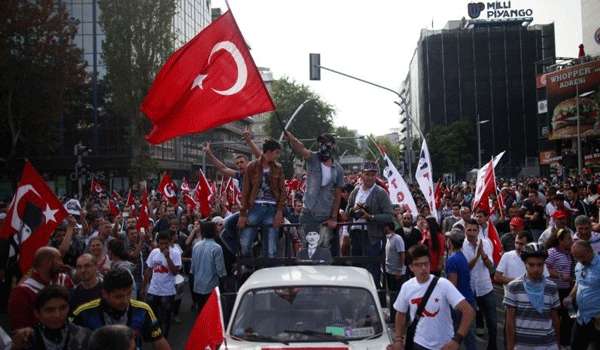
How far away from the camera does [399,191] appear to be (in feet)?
44.2

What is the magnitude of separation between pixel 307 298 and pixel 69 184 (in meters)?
52.0

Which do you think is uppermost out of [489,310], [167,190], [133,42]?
[133,42]

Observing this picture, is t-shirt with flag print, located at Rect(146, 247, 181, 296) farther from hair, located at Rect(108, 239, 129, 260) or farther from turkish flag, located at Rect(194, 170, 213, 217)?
turkish flag, located at Rect(194, 170, 213, 217)

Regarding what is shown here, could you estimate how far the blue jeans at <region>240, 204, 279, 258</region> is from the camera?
7668mm

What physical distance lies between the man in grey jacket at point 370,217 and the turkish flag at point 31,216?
3.77 m

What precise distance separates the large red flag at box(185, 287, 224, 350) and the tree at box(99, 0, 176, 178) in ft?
121

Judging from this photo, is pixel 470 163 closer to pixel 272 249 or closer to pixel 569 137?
pixel 569 137

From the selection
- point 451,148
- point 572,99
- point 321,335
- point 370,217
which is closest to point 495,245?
point 370,217

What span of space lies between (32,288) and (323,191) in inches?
143

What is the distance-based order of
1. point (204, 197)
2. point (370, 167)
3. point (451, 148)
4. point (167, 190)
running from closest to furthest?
point (370, 167) → point (204, 197) → point (167, 190) → point (451, 148)

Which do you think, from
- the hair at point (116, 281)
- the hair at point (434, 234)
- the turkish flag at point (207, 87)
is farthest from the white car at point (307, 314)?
the hair at point (434, 234)

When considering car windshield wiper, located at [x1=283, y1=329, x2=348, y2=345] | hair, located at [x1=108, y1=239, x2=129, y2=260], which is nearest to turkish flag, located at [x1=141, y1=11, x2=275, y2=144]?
hair, located at [x1=108, y1=239, x2=129, y2=260]

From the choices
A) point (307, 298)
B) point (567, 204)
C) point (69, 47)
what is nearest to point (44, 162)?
point (69, 47)

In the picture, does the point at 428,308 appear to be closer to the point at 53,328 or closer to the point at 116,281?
the point at 116,281
